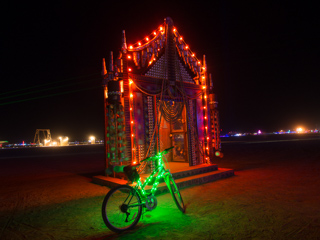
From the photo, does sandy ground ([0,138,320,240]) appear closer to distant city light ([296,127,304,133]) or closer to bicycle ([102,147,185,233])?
bicycle ([102,147,185,233])

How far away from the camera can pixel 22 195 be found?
23.8ft

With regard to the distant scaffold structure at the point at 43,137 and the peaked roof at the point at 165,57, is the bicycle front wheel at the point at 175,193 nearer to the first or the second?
the peaked roof at the point at 165,57

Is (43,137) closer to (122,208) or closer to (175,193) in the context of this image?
(175,193)

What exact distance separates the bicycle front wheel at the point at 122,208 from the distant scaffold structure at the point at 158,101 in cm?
356

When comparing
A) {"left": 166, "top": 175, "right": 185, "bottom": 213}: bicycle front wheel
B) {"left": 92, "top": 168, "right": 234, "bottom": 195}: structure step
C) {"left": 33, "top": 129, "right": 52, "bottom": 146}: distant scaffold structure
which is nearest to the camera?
{"left": 166, "top": 175, "right": 185, "bottom": 213}: bicycle front wheel

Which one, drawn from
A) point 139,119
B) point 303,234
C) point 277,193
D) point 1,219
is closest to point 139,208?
point 303,234

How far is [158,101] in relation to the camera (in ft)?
30.5

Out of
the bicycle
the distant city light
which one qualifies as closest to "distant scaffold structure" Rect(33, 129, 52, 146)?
the bicycle

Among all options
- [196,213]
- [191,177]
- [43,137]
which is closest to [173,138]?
[191,177]

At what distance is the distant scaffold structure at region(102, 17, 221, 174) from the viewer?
8.09m

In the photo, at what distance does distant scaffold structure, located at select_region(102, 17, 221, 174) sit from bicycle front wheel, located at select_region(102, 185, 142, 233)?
3.56 m

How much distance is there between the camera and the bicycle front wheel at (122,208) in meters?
4.03

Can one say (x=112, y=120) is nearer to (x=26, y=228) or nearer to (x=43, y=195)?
(x=43, y=195)

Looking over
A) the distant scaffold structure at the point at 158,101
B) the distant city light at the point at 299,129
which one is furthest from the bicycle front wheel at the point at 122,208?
the distant city light at the point at 299,129
